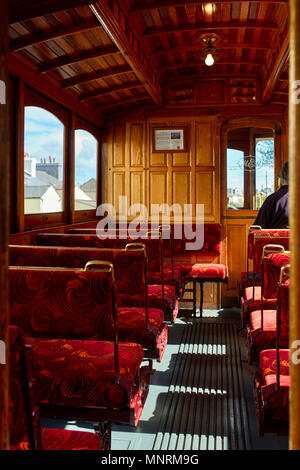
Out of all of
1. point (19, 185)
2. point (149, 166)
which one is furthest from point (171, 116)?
point (19, 185)

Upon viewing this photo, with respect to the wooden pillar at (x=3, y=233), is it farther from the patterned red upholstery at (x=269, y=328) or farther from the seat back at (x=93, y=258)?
the seat back at (x=93, y=258)

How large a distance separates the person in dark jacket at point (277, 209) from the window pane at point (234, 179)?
1.39 metres

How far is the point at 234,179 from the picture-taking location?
5797mm

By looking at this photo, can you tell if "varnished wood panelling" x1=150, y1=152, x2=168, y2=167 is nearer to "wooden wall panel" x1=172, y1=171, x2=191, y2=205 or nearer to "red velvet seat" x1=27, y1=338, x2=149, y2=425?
"wooden wall panel" x1=172, y1=171, x2=191, y2=205

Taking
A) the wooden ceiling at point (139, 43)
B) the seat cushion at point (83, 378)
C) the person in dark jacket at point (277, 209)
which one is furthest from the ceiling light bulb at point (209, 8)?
the seat cushion at point (83, 378)

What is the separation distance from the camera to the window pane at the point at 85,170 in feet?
16.8

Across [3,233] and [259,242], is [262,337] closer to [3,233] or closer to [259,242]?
[259,242]

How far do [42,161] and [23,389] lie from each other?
3368mm

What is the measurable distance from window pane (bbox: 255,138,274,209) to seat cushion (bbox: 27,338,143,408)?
4.21 meters

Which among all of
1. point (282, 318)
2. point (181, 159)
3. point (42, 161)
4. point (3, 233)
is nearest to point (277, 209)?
point (181, 159)

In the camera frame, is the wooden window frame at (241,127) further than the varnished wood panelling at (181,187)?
No

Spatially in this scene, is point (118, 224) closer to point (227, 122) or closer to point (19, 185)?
point (227, 122)

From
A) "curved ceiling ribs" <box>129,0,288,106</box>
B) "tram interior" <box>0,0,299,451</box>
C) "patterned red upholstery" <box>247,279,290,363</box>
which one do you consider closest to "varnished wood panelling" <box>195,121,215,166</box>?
"tram interior" <box>0,0,299,451</box>

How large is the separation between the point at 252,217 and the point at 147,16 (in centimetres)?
301
